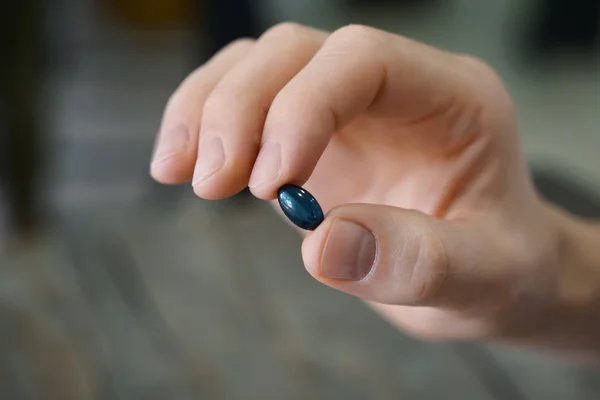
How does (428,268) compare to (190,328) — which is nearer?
(428,268)

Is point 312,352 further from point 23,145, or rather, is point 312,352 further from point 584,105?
point 584,105

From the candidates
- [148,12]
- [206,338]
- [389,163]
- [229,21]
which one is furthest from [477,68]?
[148,12]

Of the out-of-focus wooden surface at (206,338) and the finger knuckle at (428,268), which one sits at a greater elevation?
the finger knuckle at (428,268)

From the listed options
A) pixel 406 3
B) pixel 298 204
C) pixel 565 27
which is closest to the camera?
pixel 298 204

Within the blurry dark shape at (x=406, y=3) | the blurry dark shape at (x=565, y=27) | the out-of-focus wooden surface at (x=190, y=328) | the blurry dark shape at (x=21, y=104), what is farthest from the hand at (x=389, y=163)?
the blurry dark shape at (x=406, y=3)

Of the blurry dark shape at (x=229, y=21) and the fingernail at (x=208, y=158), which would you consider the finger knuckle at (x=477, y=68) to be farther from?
the blurry dark shape at (x=229, y=21)

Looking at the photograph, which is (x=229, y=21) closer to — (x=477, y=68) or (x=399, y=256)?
(x=477, y=68)
